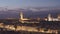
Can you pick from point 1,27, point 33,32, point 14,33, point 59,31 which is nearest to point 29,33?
point 33,32

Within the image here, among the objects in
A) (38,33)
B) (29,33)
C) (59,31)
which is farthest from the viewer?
(29,33)

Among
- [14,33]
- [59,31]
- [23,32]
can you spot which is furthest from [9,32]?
[59,31]

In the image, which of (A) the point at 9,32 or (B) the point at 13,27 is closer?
(A) the point at 9,32

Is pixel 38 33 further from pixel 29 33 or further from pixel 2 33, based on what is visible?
pixel 2 33

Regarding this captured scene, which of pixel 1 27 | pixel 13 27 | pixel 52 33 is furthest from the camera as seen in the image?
pixel 1 27

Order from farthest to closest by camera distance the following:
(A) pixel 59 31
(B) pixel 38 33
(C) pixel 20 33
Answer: (C) pixel 20 33 < (B) pixel 38 33 < (A) pixel 59 31

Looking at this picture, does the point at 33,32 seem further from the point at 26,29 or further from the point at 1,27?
the point at 1,27

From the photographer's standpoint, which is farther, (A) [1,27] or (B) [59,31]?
(A) [1,27]

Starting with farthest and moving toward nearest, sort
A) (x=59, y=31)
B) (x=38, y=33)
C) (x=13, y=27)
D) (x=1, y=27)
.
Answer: (x=1, y=27) < (x=13, y=27) < (x=38, y=33) < (x=59, y=31)
